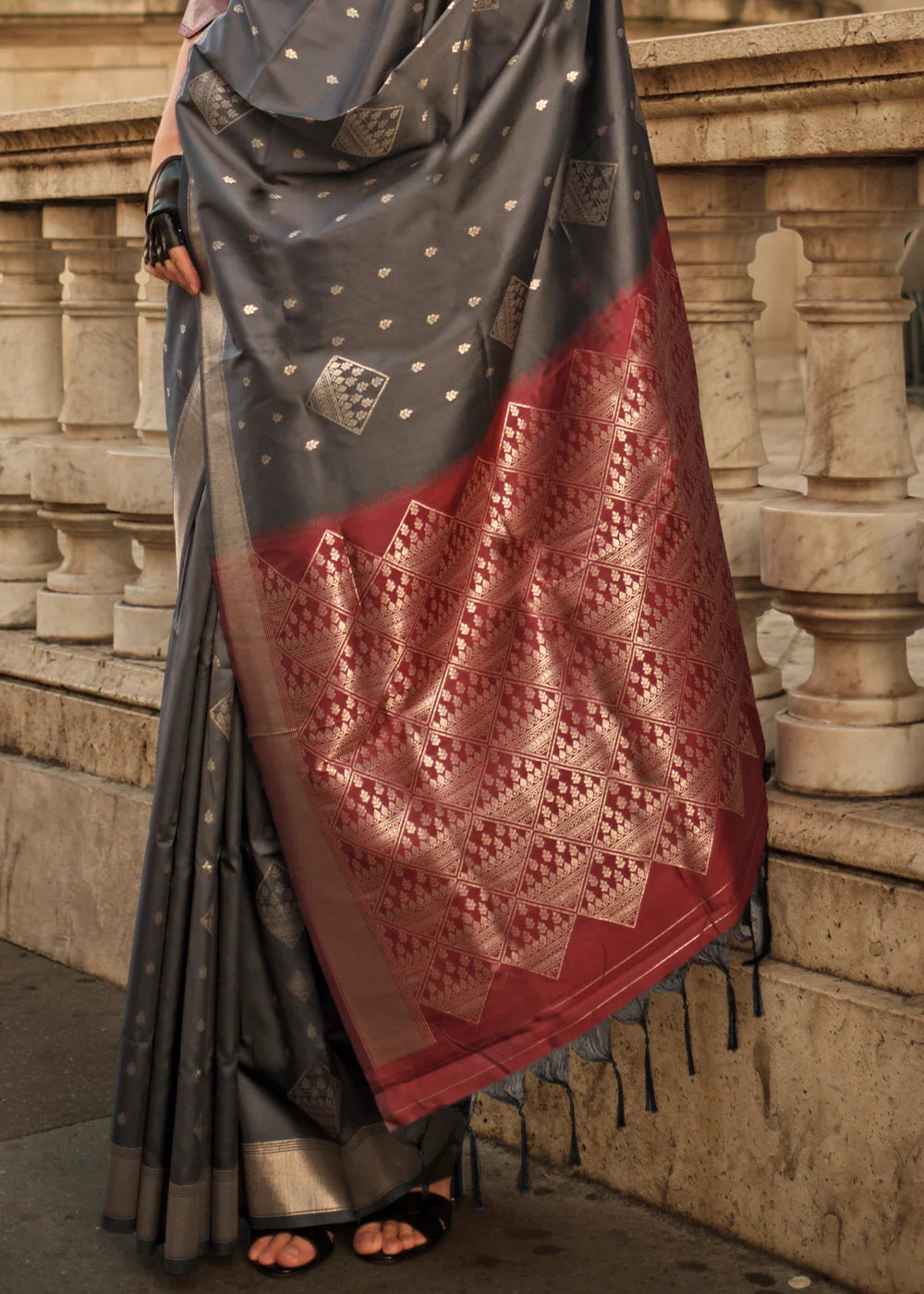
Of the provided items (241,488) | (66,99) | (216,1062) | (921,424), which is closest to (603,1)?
(241,488)

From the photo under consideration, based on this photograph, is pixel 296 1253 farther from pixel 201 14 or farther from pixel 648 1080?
pixel 201 14

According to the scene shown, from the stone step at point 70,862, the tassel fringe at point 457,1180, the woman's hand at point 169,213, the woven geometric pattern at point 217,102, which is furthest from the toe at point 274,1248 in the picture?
the woven geometric pattern at point 217,102

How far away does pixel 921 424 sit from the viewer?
36.2 feet

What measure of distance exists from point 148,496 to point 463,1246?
1.60m

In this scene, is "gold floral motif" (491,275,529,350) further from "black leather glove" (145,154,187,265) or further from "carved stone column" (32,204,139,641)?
"carved stone column" (32,204,139,641)

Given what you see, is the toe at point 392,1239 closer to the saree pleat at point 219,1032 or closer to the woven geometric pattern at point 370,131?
the saree pleat at point 219,1032

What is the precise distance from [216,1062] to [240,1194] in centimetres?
21

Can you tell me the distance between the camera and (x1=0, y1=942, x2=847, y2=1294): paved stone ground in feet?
9.75

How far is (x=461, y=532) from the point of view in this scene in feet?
9.35

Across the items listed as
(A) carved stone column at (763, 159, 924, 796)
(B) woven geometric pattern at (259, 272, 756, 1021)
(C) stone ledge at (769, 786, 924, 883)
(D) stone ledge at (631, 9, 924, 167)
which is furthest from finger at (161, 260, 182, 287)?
(C) stone ledge at (769, 786, 924, 883)

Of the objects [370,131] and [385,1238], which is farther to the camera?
[385,1238]

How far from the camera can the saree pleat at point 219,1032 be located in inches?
117

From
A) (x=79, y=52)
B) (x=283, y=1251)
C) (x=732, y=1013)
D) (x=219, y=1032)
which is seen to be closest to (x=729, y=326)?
(x=732, y=1013)

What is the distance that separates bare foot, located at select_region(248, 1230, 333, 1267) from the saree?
0.88ft
